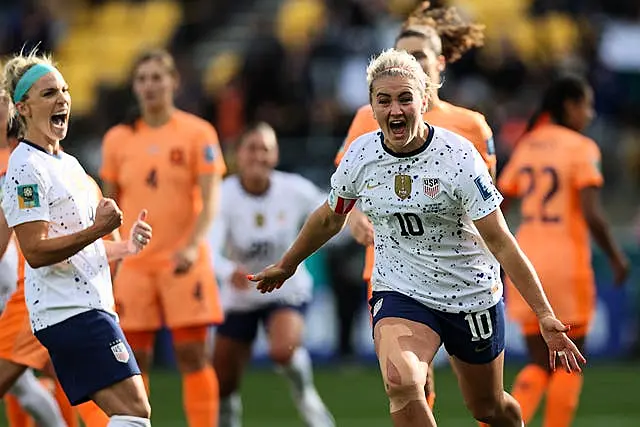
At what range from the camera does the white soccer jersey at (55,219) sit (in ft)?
21.3

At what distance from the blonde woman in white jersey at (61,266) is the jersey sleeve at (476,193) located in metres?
1.73

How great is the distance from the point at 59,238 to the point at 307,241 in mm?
1319

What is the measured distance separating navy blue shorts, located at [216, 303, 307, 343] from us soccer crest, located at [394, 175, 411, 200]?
372 centimetres

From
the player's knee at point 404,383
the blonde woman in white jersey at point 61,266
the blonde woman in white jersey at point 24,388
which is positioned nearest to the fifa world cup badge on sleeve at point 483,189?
the player's knee at point 404,383

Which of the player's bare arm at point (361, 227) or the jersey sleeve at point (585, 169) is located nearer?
the player's bare arm at point (361, 227)

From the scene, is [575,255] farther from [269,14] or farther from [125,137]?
[269,14]

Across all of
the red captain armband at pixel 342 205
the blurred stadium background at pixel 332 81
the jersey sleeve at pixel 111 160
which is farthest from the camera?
the blurred stadium background at pixel 332 81

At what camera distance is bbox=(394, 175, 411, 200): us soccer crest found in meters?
6.74

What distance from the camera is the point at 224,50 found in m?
22.2

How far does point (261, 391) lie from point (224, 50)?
358 inches

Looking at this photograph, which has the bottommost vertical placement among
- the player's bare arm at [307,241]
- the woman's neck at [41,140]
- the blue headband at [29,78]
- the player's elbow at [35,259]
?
the player's bare arm at [307,241]

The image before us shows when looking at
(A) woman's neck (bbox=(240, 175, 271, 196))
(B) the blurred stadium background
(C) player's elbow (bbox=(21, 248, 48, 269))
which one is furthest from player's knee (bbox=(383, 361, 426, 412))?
(B) the blurred stadium background

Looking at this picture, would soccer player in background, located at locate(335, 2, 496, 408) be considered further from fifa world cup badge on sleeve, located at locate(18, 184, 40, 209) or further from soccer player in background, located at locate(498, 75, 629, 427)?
fifa world cup badge on sleeve, located at locate(18, 184, 40, 209)

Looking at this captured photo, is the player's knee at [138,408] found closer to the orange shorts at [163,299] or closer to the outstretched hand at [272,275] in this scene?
the outstretched hand at [272,275]
